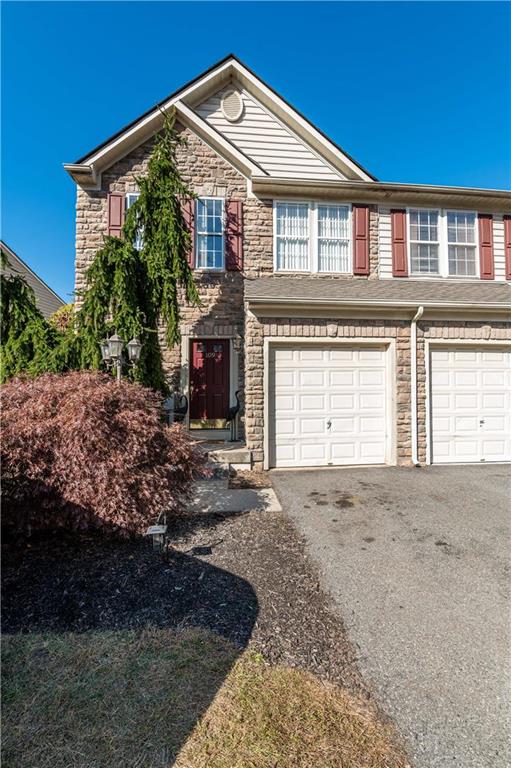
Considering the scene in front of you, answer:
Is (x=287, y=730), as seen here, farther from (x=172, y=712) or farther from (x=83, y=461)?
(x=83, y=461)

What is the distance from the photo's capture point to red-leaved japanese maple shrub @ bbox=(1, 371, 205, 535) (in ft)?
12.6

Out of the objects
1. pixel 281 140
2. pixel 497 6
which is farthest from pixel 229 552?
pixel 281 140

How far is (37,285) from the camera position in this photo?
664 inches

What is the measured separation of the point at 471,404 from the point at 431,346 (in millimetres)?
Result: 1510

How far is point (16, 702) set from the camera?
6.79 ft

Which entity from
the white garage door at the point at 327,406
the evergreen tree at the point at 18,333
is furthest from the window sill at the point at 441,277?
the evergreen tree at the point at 18,333

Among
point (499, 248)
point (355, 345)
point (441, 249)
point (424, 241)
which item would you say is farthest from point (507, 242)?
point (355, 345)

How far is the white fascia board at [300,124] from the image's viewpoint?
10180 millimetres

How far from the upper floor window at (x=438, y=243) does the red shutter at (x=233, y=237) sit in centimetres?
469

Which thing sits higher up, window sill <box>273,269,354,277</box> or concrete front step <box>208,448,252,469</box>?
window sill <box>273,269,354,277</box>

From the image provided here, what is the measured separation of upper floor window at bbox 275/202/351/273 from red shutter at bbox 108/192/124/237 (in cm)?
401

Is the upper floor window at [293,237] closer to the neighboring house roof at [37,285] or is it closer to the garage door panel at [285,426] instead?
the garage door panel at [285,426]

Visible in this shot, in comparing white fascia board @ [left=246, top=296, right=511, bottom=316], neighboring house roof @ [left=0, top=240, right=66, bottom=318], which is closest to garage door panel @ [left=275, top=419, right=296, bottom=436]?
white fascia board @ [left=246, top=296, right=511, bottom=316]

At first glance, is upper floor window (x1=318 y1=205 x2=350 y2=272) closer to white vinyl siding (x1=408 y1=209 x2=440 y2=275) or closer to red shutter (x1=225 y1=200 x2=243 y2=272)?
white vinyl siding (x1=408 y1=209 x2=440 y2=275)
